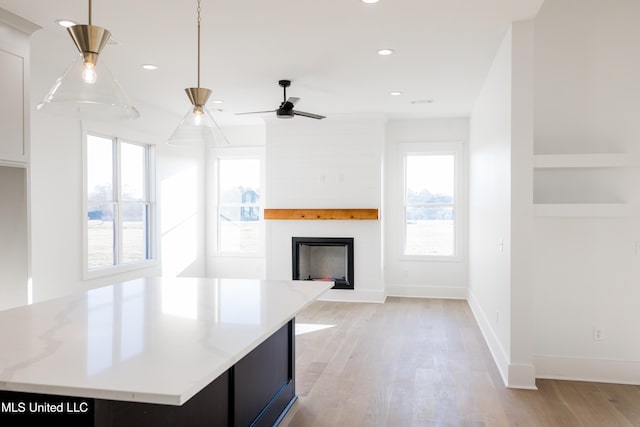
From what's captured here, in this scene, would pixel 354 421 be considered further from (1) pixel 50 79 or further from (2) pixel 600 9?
(1) pixel 50 79

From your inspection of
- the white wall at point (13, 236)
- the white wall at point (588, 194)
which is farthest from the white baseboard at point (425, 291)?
the white wall at point (13, 236)

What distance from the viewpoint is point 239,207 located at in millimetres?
7953

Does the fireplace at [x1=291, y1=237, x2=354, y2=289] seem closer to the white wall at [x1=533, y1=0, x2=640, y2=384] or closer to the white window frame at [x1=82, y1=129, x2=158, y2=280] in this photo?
the white window frame at [x1=82, y1=129, x2=158, y2=280]

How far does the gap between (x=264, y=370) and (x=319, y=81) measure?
332 cm

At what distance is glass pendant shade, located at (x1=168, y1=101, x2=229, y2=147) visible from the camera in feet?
8.41

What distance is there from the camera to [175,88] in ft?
17.5

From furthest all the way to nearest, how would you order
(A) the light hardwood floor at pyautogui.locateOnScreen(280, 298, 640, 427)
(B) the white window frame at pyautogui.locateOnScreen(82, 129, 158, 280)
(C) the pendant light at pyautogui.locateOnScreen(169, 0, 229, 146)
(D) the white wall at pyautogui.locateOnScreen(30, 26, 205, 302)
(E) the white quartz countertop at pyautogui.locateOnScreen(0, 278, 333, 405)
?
(B) the white window frame at pyautogui.locateOnScreen(82, 129, 158, 280)
(D) the white wall at pyautogui.locateOnScreen(30, 26, 205, 302)
(A) the light hardwood floor at pyautogui.locateOnScreen(280, 298, 640, 427)
(C) the pendant light at pyautogui.locateOnScreen(169, 0, 229, 146)
(E) the white quartz countertop at pyautogui.locateOnScreen(0, 278, 333, 405)

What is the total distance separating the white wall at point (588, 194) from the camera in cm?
361

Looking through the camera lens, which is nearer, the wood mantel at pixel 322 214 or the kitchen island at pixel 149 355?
the kitchen island at pixel 149 355

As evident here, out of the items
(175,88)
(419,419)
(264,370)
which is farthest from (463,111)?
(264,370)

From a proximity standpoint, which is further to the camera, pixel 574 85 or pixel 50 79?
pixel 50 79

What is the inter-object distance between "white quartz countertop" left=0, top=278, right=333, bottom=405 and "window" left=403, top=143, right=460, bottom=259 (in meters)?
4.80

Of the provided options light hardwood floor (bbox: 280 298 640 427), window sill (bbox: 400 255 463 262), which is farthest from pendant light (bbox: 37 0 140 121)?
window sill (bbox: 400 255 463 262)

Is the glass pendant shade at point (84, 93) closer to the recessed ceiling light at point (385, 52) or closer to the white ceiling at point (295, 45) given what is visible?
the white ceiling at point (295, 45)
